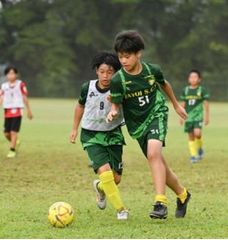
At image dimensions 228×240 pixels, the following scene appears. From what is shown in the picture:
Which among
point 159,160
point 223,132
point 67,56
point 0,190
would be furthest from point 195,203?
point 67,56

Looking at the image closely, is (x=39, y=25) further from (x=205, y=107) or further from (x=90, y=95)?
(x=90, y=95)

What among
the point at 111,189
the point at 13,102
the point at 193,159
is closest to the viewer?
the point at 111,189

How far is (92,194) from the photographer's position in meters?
8.71

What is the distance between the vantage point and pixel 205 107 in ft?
46.9

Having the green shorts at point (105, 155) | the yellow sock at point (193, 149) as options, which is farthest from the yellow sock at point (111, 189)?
the yellow sock at point (193, 149)

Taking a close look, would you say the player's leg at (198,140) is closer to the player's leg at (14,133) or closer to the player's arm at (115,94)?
the player's leg at (14,133)

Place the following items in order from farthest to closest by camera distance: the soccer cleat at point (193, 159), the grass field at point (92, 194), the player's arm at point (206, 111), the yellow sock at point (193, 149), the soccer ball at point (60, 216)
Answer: the player's arm at point (206, 111), the yellow sock at point (193, 149), the soccer cleat at point (193, 159), the soccer ball at point (60, 216), the grass field at point (92, 194)

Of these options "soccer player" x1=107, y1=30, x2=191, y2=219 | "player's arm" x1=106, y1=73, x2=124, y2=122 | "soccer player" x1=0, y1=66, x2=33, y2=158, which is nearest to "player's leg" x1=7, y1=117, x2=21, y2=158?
"soccer player" x1=0, y1=66, x2=33, y2=158

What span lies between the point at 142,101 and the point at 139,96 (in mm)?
63

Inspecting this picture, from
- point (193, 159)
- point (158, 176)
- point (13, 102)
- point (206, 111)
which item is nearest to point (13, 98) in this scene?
point (13, 102)

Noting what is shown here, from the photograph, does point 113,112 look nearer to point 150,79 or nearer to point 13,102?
point 150,79

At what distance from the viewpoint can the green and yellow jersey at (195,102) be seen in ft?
45.6

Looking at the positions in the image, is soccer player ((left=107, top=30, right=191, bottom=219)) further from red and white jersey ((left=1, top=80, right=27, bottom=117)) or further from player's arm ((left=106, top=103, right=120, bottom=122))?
red and white jersey ((left=1, top=80, right=27, bottom=117))

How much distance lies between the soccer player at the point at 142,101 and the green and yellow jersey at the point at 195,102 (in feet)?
23.2
